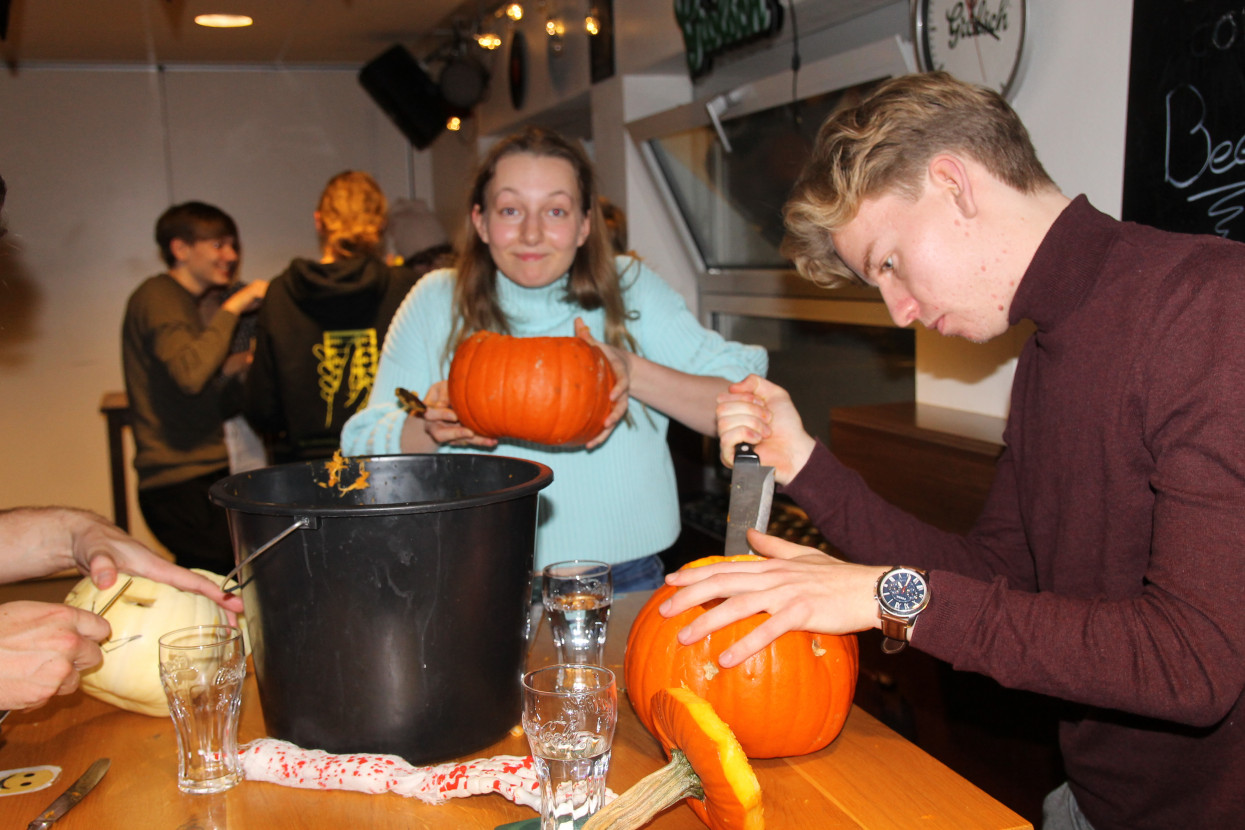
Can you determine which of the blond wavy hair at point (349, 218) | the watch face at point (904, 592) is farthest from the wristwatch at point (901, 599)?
the blond wavy hair at point (349, 218)

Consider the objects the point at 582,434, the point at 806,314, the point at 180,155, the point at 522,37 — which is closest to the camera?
the point at 582,434

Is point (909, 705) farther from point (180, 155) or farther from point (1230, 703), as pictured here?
point (180, 155)

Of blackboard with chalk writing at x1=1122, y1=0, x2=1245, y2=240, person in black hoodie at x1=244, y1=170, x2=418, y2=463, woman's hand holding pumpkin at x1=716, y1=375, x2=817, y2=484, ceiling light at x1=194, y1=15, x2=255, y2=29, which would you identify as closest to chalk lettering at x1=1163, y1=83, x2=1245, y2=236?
blackboard with chalk writing at x1=1122, y1=0, x2=1245, y2=240

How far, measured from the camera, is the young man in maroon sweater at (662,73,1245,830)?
0.89m

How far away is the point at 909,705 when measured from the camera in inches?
81.6

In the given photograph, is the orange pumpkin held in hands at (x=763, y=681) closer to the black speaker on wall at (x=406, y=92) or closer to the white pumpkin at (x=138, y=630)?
the white pumpkin at (x=138, y=630)

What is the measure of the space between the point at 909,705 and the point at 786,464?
0.99 meters

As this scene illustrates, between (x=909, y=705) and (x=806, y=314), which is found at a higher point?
(x=806, y=314)

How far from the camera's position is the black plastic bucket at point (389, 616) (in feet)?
2.95

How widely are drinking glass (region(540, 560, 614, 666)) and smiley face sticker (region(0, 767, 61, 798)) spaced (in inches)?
21.1

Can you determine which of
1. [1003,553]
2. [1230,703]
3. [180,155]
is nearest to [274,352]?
[1003,553]

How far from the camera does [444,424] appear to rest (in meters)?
1.68

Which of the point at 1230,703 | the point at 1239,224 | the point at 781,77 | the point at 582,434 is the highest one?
the point at 781,77

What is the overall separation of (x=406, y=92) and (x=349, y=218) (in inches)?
110
